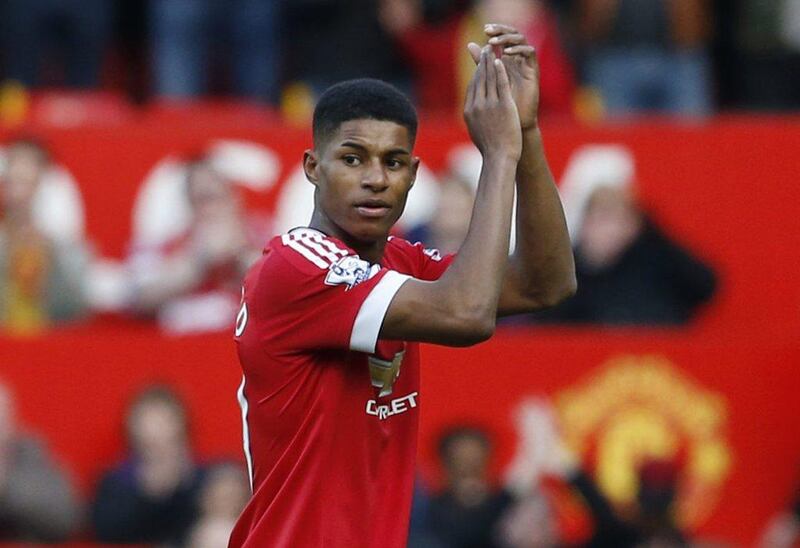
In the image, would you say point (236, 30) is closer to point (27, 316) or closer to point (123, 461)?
point (27, 316)

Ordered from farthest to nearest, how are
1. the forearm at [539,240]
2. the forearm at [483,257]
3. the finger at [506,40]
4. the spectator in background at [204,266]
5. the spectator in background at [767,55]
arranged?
the spectator in background at [767,55], the spectator in background at [204,266], the forearm at [539,240], the finger at [506,40], the forearm at [483,257]

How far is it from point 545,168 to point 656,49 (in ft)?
21.3

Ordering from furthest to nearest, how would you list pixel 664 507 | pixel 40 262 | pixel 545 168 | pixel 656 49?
pixel 656 49
pixel 40 262
pixel 664 507
pixel 545 168

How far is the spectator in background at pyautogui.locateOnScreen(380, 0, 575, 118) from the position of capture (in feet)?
34.2

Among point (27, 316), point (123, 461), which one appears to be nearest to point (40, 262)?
point (27, 316)

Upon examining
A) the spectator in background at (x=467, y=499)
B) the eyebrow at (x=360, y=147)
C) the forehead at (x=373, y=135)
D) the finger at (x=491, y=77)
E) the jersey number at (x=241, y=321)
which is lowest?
the spectator in background at (x=467, y=499)

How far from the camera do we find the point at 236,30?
1099 cm

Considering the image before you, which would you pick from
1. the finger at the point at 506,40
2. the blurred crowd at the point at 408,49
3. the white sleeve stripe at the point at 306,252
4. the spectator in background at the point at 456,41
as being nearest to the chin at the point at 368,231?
the white sleeve stripe at the point at 306,252

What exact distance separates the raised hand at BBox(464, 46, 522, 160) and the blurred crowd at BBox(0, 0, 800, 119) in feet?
20.3

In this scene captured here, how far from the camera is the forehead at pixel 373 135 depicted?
13.7 feet

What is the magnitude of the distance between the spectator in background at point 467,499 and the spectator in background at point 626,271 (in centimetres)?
114

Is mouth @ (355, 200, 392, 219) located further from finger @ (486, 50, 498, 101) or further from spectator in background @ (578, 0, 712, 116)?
spectator in background @ (578, 0, 712, 116)

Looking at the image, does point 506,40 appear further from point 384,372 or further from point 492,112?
point 384,372

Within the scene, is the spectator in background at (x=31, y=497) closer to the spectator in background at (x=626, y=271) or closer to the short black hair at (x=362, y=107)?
the spectator in background at (x=626, y=271)
